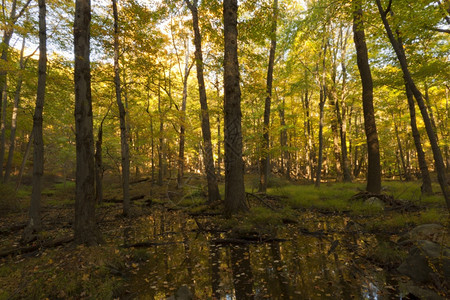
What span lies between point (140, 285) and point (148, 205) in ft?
35.4

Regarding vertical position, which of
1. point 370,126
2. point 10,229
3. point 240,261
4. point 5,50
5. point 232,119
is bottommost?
point 240,261

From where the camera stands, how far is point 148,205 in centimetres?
1434

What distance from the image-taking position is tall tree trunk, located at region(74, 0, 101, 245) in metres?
5.66

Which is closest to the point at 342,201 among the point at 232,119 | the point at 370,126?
the point at 370,126

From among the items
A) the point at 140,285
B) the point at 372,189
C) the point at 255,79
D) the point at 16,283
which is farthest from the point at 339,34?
the point at 16,283

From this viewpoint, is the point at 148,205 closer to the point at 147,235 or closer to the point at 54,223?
the point at 54,223

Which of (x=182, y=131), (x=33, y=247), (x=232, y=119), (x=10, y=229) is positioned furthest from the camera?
(x=182, y=131)

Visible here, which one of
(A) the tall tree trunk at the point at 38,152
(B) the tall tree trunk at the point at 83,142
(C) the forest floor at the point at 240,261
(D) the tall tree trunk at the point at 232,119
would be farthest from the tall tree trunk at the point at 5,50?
(D) the tall tree trunk at the point at 232,119

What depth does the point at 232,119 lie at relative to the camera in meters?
8.11

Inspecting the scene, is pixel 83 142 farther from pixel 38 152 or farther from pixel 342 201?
pixel 342 201

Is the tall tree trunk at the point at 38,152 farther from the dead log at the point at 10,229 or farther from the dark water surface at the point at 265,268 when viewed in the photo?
the dark water surface at the point at 265,268

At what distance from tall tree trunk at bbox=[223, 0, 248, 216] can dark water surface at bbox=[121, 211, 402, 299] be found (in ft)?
4.84

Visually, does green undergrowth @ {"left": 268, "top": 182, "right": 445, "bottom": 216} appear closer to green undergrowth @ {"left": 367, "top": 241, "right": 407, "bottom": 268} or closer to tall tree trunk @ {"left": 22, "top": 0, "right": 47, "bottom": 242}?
green undergrowth @ {"left": 367, "top": 241, "right": 407, "bottom": 268}

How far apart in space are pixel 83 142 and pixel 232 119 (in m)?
4.72
